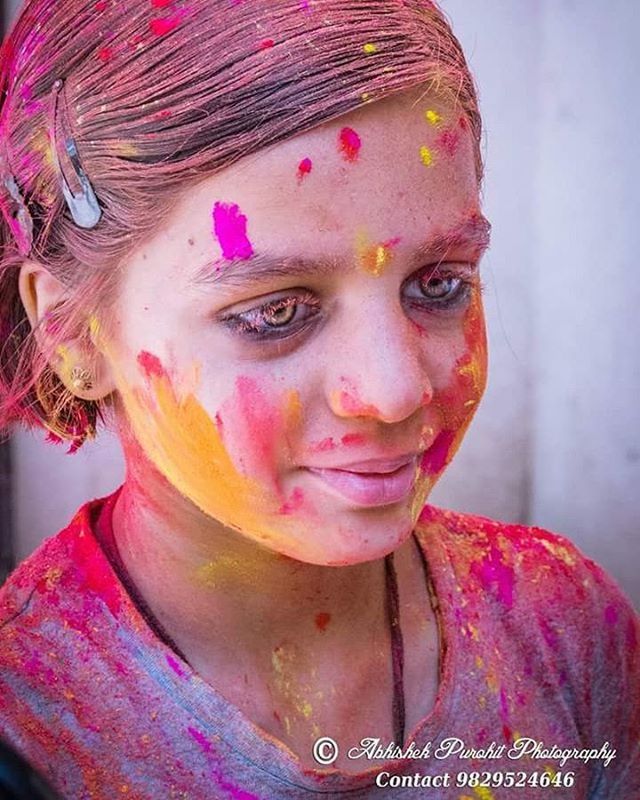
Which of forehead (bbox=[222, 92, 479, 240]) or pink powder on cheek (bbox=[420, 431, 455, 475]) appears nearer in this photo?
forehead (bbox=[222, 92, 479, 240])

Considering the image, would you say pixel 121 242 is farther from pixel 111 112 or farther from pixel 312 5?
pixel 312 5

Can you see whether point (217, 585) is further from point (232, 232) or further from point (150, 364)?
point (232, 232)

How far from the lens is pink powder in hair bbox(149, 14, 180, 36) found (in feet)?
3.12

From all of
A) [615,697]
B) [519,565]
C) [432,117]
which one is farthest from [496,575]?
[432,117]

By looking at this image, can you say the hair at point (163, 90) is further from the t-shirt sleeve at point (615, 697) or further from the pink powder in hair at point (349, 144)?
the t-shirt sleeve at point (615, 697)

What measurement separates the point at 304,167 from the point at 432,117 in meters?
0.15

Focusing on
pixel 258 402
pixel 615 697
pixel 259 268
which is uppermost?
pixel 259 268

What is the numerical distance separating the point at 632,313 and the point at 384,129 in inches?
33.7

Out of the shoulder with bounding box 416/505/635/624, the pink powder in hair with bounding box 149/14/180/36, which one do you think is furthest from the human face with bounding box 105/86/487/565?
the shoulder with bounding box 416/505/635/624

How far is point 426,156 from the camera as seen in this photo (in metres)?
0.97

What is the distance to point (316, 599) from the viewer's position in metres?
1.16

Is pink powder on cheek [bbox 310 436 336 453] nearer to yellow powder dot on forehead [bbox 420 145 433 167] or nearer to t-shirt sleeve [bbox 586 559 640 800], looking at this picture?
yellow powder dot on forehead [bbox 420 145 433 167]


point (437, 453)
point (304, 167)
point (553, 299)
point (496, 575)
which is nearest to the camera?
point (304, 167)

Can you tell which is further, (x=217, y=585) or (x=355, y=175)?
(x=217, y=585)
